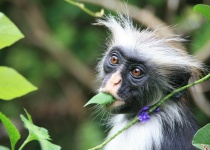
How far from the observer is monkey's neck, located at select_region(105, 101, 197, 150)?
371cm

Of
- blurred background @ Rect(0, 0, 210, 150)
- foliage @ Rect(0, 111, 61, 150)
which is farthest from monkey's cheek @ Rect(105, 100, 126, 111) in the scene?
blurred background @ Rect(0, 0, 210, 150)

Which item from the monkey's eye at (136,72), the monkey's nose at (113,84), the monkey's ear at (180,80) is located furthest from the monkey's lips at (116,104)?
the monkey's ear at (180,80)

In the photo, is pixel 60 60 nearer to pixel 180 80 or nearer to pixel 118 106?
pixel 180 80

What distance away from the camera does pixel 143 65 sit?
392 centimetres

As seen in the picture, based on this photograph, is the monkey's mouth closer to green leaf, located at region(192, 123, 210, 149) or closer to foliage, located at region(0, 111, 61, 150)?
green leaf, located at region(192, 123, 210, 149)

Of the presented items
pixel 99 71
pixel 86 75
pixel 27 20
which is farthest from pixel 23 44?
pixel 99 71

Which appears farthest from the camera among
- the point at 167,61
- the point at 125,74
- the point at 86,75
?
the point at 86,75

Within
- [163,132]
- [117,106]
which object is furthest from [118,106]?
[163,132]

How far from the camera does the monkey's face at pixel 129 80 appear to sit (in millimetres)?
3562

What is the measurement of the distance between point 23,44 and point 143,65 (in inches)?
195

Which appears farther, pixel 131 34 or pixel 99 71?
pixel 99 71

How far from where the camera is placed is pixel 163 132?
3.80 meters

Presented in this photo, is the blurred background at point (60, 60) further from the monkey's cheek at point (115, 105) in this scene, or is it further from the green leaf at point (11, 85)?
the green leaf at point (11, 85)

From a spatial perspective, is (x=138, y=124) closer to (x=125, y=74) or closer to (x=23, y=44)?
(x=125, y=74)
